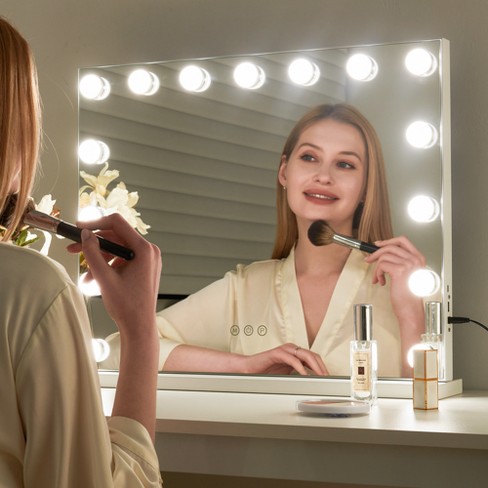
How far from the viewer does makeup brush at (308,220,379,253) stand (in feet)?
4.59

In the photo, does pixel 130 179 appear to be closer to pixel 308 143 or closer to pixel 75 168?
pixel 75 168

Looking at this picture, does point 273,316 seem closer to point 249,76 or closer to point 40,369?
point 249,76

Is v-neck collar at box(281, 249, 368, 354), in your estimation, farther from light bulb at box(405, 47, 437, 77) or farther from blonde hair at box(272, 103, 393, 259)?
light bulb at box(405, 47, 437, 77)

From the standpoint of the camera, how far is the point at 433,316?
4.34 feet

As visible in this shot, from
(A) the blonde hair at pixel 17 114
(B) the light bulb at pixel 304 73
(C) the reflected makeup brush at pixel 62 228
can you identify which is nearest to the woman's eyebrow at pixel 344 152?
(B) the light bulb at pixel 304 73

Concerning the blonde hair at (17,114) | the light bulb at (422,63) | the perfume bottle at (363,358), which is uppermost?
the light bulb at (422,63)

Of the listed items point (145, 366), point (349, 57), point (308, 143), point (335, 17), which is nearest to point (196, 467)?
point (145, 366)

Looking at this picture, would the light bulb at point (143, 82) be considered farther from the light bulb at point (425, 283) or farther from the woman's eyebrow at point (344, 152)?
the light bulb at point (425, 283)

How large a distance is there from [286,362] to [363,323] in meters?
0.21

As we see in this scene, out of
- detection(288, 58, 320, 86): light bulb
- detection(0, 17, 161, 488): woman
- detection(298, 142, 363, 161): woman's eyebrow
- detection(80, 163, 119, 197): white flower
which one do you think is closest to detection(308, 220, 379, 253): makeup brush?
detection(298, 142, 363, 161): woman's eyebrow

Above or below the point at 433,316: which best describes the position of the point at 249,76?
above

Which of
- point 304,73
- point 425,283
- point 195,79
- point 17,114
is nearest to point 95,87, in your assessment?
point 195,79

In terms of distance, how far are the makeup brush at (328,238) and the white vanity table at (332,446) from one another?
1.08 feet

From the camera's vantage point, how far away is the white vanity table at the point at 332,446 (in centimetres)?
98
